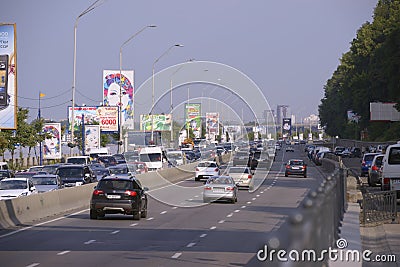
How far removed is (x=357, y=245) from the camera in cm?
1606

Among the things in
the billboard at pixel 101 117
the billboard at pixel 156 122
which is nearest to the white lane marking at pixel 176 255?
the billboard at pixel 101 117

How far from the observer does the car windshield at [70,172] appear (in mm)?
44438

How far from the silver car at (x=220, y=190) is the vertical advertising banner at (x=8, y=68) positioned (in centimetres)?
1500

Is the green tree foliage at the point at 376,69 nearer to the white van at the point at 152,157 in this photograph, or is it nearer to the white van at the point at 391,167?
the white van at the point at 152,157

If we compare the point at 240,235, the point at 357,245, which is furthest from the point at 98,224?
the point at 357,245

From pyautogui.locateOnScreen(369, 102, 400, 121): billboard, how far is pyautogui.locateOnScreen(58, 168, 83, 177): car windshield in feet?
218

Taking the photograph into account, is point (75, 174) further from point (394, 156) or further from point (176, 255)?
point (176, 255)

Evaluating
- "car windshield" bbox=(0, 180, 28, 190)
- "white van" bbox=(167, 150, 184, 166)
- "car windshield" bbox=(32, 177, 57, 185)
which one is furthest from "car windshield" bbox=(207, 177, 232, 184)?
"white van" bbox=(167, 150, 184, 166)

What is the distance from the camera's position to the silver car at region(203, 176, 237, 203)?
38344mm

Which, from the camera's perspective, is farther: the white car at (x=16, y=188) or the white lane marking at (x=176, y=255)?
the white car at (x=16, y=188)

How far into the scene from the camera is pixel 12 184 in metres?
34.2

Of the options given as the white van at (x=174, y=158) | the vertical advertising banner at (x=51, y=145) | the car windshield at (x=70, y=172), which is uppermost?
the vertical advertising banner at (x=51, y=145)

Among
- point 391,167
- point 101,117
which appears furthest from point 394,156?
point 101,117

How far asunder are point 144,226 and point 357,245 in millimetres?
11778
